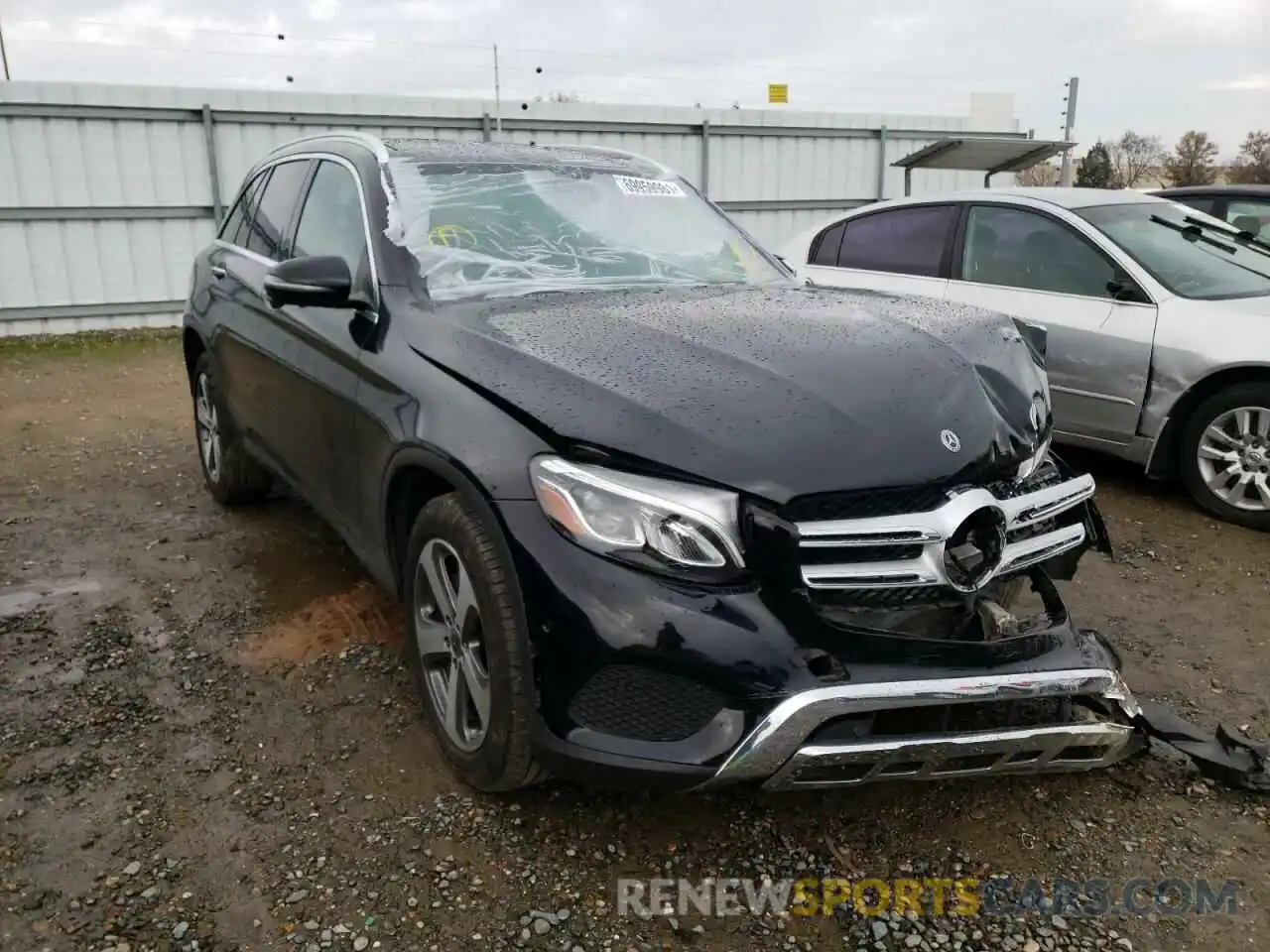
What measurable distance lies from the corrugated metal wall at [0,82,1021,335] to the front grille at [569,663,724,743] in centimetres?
1120

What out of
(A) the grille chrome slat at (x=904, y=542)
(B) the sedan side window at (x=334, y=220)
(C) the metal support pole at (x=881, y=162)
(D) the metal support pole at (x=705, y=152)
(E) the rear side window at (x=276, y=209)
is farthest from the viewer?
(C) the metal support pole at (x=881, y=162)

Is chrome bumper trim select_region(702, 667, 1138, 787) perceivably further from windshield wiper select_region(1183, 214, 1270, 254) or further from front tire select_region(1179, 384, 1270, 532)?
windshield wiper select_region(1183, 214, 1270, 254)

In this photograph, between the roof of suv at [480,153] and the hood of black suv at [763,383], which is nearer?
the hood of black suv at [763,383]

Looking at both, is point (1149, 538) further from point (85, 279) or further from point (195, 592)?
point (85, 279)

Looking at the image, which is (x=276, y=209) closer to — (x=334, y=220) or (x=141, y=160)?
(x=334, y=220)

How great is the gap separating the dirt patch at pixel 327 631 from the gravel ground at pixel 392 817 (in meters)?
0.01

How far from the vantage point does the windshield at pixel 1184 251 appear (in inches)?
203

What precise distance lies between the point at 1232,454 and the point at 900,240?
2402 millimetres

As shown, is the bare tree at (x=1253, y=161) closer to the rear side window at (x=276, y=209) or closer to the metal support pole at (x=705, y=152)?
the metal support pole at (x=705, y=152)

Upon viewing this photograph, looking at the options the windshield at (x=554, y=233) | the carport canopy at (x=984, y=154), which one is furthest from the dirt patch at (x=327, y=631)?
the carport canopy at (x=984, y=154)

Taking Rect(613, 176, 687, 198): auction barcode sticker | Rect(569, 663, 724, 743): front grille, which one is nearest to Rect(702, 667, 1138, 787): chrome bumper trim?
Rect(569, 663, 724, 743): front grille

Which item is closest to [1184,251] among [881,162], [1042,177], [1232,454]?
[1232,454]

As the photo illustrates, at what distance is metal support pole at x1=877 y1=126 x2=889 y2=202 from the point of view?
1523 centimetres

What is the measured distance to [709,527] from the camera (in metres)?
2.14
